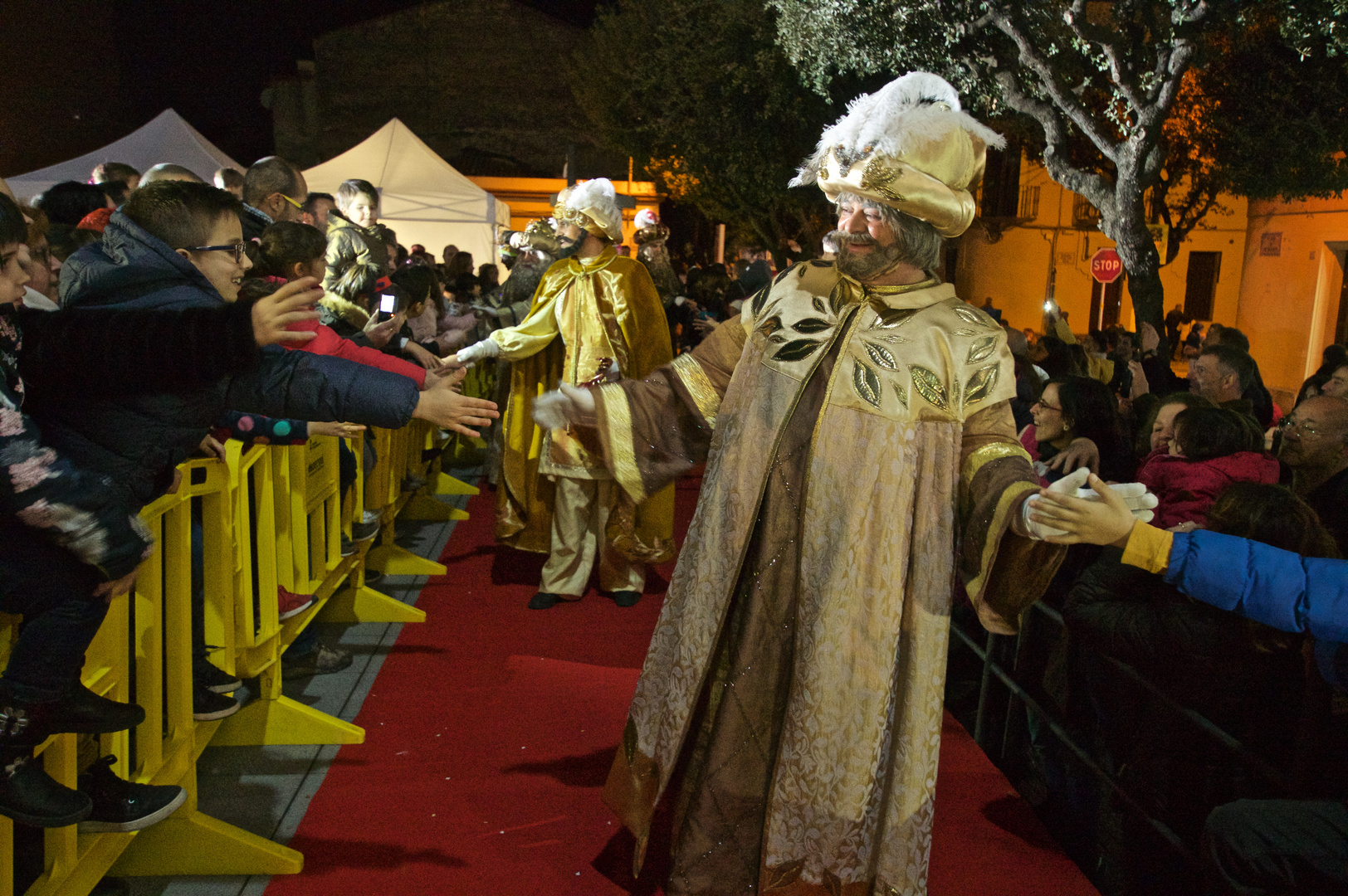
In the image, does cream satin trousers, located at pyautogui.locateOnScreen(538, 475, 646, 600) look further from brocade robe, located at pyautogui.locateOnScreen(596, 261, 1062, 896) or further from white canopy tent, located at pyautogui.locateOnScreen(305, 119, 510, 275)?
white canopy tent, located at pyautogui.locateOnScreen(305, 119, 510, 275)

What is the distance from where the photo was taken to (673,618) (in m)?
2.83

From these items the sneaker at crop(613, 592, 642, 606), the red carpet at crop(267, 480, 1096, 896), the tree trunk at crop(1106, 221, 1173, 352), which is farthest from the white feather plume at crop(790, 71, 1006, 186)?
the tree trunk at crop(1106, 221, 1173, 352)

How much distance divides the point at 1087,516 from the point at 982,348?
60 cm

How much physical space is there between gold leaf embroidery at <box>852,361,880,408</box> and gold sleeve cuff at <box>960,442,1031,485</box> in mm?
287

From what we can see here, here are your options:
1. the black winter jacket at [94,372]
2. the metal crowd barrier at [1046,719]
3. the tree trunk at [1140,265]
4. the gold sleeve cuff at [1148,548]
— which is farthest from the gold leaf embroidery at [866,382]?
the tree trunk at [1140,265]

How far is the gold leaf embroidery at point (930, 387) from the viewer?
8.32 ft

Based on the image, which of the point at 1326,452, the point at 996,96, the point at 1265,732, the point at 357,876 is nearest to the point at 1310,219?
the point at 996,96

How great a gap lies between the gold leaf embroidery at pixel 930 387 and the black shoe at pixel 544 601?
3302mm

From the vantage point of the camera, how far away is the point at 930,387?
254cm

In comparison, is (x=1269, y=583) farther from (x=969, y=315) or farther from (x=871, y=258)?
(x=871, y=258)

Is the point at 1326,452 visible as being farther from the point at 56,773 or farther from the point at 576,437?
the point at 56,773

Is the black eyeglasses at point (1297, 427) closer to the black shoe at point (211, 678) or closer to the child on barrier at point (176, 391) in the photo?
the child on barrier at point (176, 391)

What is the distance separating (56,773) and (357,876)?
36.7 inches

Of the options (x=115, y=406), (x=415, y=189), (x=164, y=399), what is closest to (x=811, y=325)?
(x=164, y=399)
